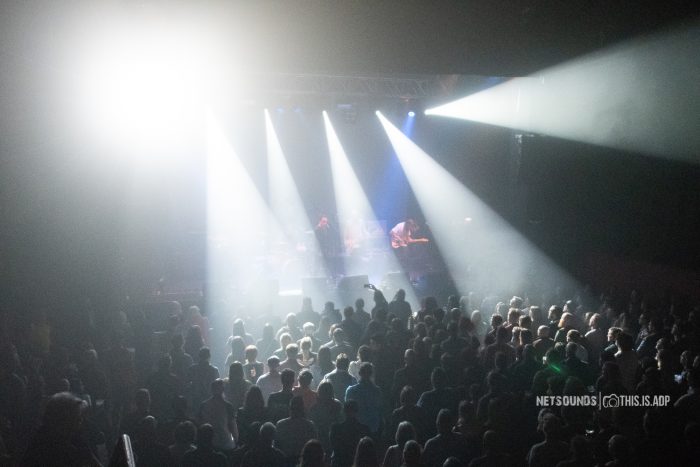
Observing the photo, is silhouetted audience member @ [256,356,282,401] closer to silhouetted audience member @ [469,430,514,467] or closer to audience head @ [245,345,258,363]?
audience head @ [245,345,258,363]

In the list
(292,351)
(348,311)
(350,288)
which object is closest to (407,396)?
(292,351)

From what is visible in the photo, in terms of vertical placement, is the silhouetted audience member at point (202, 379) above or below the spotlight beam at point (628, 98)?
below

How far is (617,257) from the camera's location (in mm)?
14023

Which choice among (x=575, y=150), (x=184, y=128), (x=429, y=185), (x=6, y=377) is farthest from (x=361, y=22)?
(x=429, y=185)

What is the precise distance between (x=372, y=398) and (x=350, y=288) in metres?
8.44

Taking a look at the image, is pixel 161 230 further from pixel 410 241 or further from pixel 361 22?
pixel 361 22

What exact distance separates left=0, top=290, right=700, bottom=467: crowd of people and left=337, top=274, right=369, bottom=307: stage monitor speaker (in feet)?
16.9

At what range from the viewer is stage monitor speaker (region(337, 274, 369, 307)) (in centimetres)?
1425

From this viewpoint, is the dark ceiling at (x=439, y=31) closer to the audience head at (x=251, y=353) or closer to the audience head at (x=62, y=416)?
the audience head at (x=251, y=353)

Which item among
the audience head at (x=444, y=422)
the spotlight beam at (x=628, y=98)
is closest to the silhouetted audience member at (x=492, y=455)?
the audience head at (x=444, y=422)

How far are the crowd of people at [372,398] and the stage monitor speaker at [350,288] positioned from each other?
16.9 feet

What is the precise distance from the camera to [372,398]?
5875mm

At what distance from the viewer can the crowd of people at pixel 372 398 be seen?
4.58 metres

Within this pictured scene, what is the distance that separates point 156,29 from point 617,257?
11786mm
